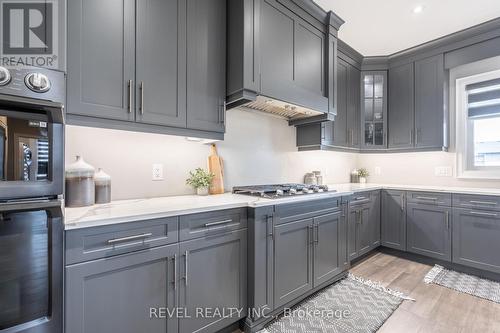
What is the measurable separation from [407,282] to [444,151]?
5.85 feet

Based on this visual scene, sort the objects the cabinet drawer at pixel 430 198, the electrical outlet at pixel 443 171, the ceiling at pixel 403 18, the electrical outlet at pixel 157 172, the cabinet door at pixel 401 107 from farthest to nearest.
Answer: the cabinet door at pixel 401 107 < the electrical outlet at pixel 443 171 < the cabinet drawer at pixel 430 198 < the ceiling at pixel 403 18 < the electrical outlet at pixel 157 172

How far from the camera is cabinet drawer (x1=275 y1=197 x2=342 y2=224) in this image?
5.91 feet

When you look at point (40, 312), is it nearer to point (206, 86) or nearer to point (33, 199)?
point (33, 199)

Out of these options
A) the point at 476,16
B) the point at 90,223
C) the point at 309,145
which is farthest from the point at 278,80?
the point at 476,16

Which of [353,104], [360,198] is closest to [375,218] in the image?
[360,198]

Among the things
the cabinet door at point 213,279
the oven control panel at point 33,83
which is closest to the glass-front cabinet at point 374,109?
the cabinet door at point 213,279

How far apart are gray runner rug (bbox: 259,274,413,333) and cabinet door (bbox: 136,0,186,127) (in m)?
1.66

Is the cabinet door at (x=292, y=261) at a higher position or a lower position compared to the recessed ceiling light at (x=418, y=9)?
lower

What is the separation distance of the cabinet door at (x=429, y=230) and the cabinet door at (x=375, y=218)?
1.07 feet

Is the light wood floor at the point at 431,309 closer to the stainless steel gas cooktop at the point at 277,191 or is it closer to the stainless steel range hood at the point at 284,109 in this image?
the stainless steel gas cooktop at the point at 277,191

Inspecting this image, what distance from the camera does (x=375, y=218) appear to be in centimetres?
307

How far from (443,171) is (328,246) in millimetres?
2189

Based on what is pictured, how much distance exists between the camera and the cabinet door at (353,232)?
8.37ft

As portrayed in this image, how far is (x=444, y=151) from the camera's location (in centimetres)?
309
